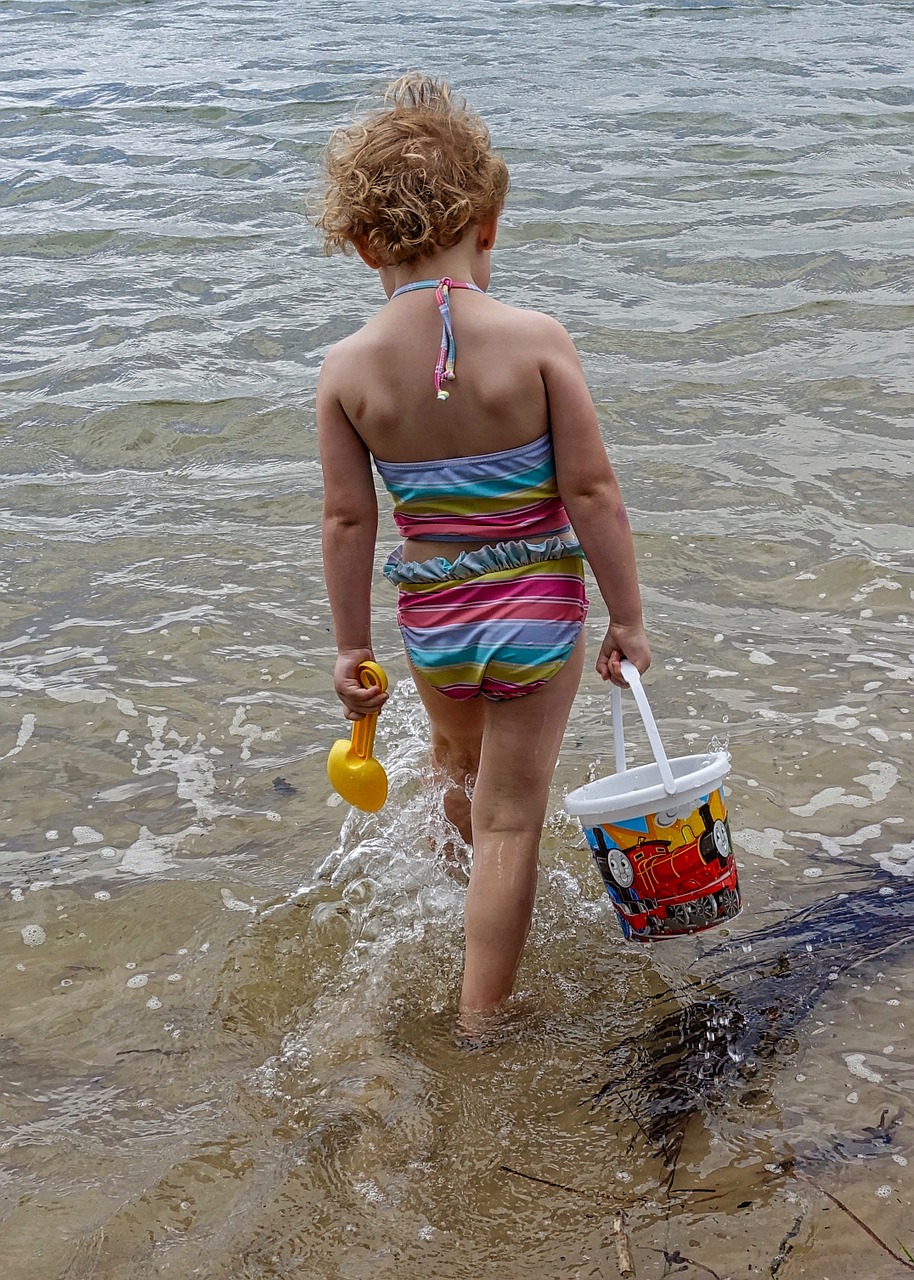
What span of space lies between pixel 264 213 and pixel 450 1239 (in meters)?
8.22

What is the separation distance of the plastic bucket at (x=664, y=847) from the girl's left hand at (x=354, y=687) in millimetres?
483

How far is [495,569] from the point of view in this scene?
2646 millimetres

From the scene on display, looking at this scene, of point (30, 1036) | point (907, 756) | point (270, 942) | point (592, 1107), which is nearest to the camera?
point (592, 1107)

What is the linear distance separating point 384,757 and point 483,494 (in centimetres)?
153

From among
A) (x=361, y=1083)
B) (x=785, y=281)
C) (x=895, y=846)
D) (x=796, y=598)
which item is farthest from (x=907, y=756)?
(x=785, y=281)

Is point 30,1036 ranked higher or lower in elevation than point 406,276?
lower

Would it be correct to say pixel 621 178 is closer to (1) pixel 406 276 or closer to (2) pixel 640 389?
(2) pixel 640 389

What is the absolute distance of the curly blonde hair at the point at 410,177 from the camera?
249cm

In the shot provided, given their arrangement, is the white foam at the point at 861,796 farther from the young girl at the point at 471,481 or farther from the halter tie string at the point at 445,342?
the halter tie string at the point at 445,342

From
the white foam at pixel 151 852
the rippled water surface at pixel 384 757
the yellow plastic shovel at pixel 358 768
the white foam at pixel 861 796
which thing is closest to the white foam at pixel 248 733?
the rippled water surface at pixel 384 757

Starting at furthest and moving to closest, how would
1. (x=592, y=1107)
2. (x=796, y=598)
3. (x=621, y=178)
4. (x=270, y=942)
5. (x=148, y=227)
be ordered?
(x=621, y=178)
(x=148, y=227)
(x=796, y=598)
(x=270, y=942)
(x=592, y=1107)

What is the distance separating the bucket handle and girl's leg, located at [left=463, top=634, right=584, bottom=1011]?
102 millimetres

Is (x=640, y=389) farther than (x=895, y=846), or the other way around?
(x=640, y=389)

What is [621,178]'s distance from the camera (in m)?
9.75
